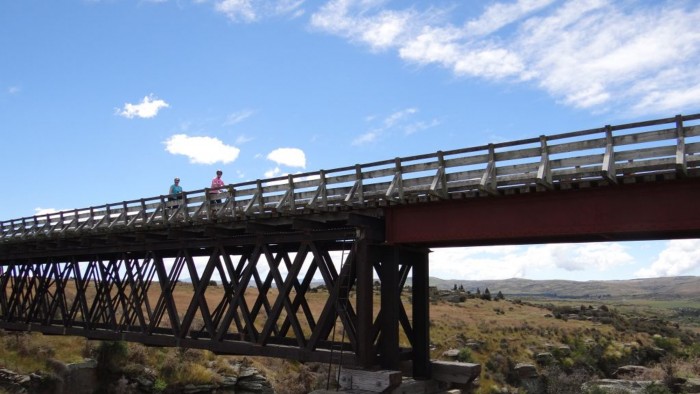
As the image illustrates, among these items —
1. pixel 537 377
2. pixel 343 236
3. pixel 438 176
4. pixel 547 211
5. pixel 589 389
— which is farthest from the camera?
pixel 537 377

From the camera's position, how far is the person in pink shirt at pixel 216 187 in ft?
69.9

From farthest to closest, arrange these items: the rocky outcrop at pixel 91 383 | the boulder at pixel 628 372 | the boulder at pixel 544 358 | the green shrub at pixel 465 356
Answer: the boulder at pixel 544 358
the green shrub at pixel 465 356
the boulder at pixel 628 372
the rocky outcrop at pixel 91 383

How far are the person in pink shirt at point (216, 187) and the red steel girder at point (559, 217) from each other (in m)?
7.54

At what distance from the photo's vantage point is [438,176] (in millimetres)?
15352

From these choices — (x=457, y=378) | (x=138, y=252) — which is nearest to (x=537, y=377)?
(x=457, y=378)

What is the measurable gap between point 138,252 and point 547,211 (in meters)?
17.8

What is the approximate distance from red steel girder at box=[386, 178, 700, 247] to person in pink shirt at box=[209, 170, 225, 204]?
24.7 feet

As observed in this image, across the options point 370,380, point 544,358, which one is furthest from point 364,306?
point 544,358

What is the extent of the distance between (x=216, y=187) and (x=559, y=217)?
495 inches

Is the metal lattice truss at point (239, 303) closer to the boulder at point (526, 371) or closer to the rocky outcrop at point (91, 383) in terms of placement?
the rocky outcrop at point (91, 383)

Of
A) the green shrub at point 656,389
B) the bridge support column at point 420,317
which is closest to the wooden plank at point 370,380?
the bridge support column at point 420,317

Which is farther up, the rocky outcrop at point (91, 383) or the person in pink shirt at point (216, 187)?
the person in pink shirt at point (216, 187)

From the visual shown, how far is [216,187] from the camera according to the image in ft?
70.5

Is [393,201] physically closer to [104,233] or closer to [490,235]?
[490,235]
